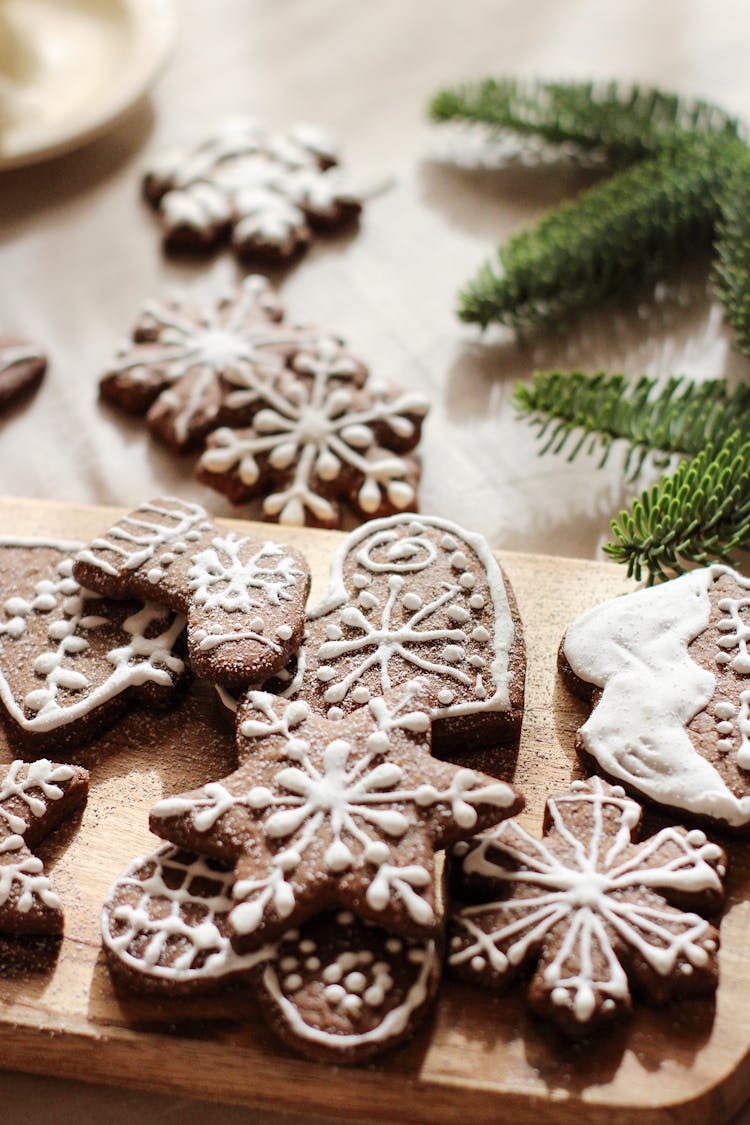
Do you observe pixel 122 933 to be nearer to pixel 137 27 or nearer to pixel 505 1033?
pixel 505 1033

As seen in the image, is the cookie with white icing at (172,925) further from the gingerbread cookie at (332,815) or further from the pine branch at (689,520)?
the pine branch at (689,520)

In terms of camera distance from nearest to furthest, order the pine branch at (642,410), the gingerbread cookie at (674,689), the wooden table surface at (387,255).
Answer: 1. the gingerbread cookie at (674,689)
2. the pine branch at (642,410)
3. the wooden table surface at (387,255)

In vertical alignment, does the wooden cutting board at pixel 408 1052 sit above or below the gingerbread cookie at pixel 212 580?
below

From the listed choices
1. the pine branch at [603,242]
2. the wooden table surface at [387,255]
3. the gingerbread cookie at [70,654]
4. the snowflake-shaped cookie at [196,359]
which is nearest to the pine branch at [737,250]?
the pine branch at [603,242]

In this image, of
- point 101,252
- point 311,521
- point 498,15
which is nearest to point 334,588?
point 311,521

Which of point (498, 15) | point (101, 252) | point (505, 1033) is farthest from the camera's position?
point (498, 15)

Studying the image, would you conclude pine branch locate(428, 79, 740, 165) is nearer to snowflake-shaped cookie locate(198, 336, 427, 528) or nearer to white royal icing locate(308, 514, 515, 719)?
snowflake-shaped cookie locate(198, 336, 427, 528)
